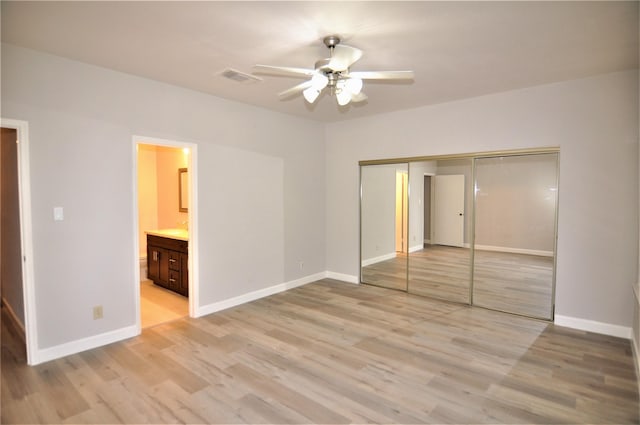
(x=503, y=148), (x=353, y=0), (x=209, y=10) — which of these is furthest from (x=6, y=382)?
(x=503, y=148)

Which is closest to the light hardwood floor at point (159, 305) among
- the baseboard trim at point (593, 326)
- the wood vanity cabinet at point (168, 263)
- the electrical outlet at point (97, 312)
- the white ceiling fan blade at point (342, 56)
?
the wood vanity cabinet at point (168, 263)

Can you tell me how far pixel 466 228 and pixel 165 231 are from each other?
15.4 ft

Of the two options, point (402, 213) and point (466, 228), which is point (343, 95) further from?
point (402, 213)

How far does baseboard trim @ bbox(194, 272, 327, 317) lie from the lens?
14.4 ft

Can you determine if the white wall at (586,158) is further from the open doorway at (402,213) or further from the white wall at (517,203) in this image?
the open doorway at (402,213)

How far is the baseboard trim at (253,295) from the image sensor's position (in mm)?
4379

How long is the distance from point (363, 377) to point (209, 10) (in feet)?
9.91

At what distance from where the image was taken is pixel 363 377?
2.90 m

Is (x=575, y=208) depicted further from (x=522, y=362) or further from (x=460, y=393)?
(x=460, y=393)

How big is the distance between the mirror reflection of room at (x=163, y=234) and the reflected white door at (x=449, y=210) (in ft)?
12.4

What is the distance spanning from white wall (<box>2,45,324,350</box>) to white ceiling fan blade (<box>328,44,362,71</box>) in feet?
7.34

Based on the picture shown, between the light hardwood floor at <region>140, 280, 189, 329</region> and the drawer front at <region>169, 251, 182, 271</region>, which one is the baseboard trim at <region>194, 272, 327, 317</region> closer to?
the light hardwood floor at <region>140, 280, 189, 329</region>

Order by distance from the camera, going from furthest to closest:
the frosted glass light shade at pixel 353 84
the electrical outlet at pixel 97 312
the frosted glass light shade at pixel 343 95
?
the electrical outlet at pixel 97 312
the frosted glass light shade at pixel 343 95
the frosted glass light shade at pixel 353 84

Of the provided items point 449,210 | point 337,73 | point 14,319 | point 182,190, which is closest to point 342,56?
point 337,73
